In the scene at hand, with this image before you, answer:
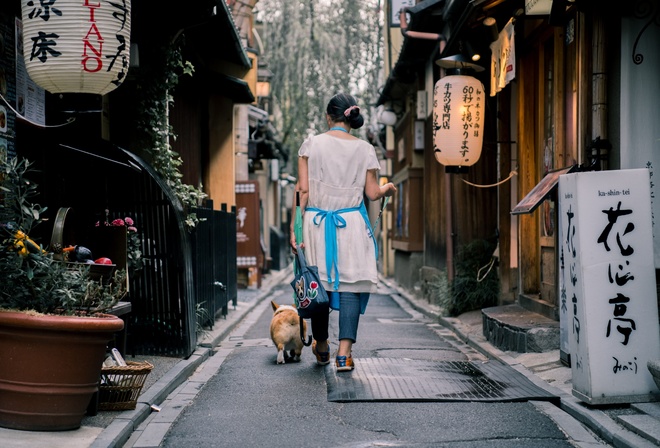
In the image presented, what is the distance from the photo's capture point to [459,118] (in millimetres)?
13672

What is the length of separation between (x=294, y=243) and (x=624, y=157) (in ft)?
10.1

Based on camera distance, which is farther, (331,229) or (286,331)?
(286,331)

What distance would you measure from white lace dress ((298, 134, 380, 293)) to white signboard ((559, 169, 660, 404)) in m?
2.37

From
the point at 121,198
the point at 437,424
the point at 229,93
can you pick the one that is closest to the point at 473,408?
the point at 437,424

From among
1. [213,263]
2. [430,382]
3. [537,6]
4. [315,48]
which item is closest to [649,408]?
[430,382]

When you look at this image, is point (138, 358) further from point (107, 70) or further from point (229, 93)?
point (229, 93)

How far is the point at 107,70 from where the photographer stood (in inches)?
267

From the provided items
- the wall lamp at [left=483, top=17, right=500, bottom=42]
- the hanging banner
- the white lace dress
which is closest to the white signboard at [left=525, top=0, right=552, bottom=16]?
the hanging banner

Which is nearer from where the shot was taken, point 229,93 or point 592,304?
point 592,304

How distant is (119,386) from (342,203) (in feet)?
9.62

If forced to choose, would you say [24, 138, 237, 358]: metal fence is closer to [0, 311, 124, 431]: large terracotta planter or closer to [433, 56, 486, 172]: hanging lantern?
[0, 311, 124, 431]: large terracotta planter

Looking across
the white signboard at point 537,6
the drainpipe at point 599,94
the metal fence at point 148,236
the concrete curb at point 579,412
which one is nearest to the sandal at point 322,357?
the metal fence at point 148,236

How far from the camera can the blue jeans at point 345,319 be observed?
817 centimetres

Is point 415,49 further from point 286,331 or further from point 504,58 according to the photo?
point 286,331
